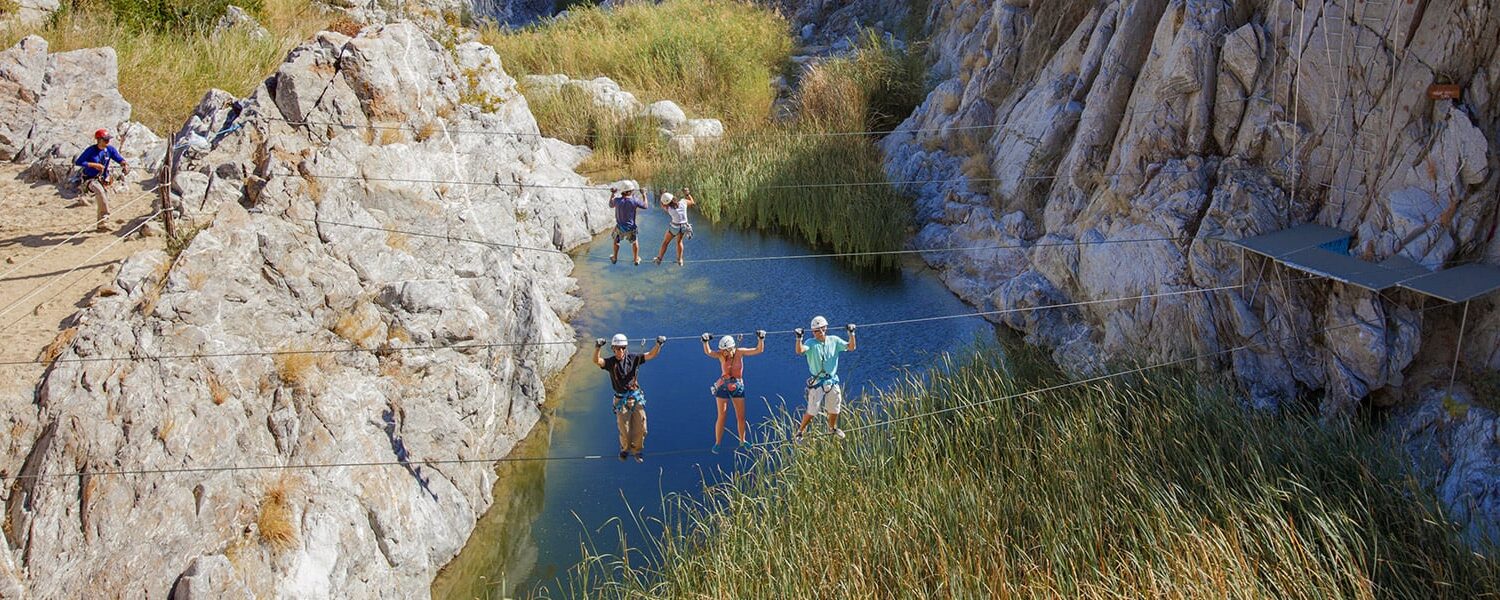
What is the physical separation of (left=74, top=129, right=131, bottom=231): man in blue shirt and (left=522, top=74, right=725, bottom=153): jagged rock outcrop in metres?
14.5

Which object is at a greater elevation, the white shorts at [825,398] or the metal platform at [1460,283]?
the metal platform at [1460,283]

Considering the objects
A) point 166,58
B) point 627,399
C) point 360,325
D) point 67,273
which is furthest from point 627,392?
point 166,58

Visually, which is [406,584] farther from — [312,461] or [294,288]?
[294,288]

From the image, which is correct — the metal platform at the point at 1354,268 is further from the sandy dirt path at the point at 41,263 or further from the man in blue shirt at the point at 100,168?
the man in blue shirt at the point at 100,168

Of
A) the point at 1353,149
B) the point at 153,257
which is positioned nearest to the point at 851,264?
the point at 1353,149

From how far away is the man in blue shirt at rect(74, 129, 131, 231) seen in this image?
14.5 metres

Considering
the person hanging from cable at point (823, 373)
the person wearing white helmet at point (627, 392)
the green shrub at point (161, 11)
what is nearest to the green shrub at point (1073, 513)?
the person hanging from cable at point (823, 373)

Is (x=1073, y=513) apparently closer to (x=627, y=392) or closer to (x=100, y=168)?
(x=627, y=392)

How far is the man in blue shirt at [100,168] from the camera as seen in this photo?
14539mm

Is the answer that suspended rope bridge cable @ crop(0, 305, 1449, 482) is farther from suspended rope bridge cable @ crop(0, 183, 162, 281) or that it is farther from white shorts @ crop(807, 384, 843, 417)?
suspended rope bridge cable @ crop(0, 183, 162, 281)

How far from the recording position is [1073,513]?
34.3ft

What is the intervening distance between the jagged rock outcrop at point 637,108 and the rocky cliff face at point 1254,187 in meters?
9.52

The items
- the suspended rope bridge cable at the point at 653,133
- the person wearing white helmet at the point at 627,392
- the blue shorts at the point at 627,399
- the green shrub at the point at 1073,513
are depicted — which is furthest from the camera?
the suspended rope bridge cable at the point at 653,133

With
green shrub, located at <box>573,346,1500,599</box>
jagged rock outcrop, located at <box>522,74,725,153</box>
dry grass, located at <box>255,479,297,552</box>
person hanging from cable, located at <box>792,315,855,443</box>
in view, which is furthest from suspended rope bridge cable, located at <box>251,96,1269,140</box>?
person hanging from cable, located at <box>792,315,855,443</box>
